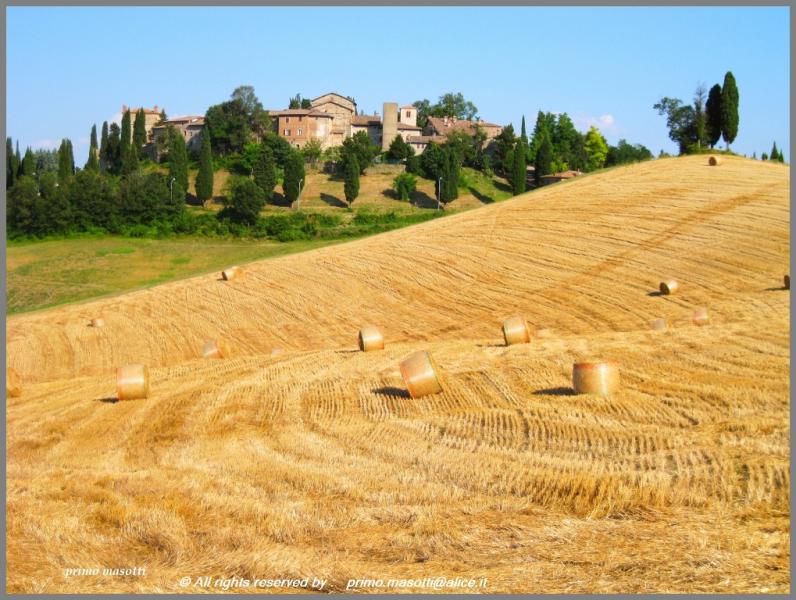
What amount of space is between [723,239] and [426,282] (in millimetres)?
8199

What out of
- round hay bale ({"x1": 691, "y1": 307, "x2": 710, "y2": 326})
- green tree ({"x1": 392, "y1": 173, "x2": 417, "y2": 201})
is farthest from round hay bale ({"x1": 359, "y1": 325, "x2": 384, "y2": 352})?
green tree ({"x1": 392, "y1": 173, "x2": 417, "y2": 201})

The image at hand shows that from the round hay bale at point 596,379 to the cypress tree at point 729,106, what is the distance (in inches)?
1919

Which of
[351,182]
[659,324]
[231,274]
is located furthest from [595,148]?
[659,324]

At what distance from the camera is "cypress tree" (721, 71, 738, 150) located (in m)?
56.5

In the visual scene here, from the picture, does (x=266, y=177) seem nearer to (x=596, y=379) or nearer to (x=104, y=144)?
(x=104, y=144)

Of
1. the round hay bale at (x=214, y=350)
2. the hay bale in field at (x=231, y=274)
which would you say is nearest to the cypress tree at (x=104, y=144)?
the hay bale in field at (x=231, y=274)

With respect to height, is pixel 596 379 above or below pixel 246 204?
above

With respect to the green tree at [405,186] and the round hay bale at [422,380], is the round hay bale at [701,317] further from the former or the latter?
the green tree at [405,186]

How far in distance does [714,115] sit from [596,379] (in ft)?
165

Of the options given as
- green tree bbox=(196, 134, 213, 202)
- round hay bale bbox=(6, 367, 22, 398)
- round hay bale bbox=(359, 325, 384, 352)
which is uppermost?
green tree bbox=(196, 134, 213, 202)

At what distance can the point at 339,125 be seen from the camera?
14638cm

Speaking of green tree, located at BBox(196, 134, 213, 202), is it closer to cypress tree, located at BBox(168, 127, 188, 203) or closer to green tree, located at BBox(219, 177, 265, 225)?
cypress tree, located at BBox(168, 127, 188, 203)

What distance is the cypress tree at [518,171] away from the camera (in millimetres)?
99062

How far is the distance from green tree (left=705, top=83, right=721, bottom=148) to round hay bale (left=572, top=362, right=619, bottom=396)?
1955 inches
